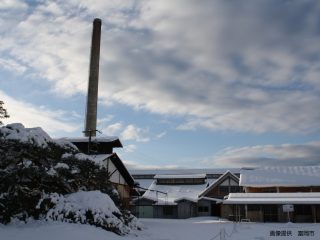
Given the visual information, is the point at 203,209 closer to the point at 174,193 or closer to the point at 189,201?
the point at 189,201

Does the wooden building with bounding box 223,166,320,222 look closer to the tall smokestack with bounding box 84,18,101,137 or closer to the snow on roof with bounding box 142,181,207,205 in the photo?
the snow on roof with bounding box 142,181,207,205

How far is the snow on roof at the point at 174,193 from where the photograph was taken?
1999 inches

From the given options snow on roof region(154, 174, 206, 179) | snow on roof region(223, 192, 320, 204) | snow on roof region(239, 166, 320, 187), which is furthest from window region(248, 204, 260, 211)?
snow on roof region(154, 174, 206, 179)

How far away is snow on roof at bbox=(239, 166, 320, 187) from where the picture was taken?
4650cm

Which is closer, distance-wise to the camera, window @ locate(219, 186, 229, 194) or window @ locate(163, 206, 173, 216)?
window @ locate(219, 186, 229, 194)

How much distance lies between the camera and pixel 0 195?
14.1m

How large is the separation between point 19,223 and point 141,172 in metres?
50.8

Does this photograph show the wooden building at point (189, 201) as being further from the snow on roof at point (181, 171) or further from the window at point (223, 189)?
the snow on roof at point (181, 171)

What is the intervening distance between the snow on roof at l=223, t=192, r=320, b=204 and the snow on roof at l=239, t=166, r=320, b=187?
3928 mm

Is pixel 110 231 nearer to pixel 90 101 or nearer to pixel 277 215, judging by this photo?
pixel 90 101

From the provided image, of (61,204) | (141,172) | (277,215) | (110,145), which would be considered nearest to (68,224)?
(61,204)

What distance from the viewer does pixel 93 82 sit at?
40.3 metres

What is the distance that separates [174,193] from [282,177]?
14599mm

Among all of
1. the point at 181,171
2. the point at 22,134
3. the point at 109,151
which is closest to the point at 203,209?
the point at 181,171
